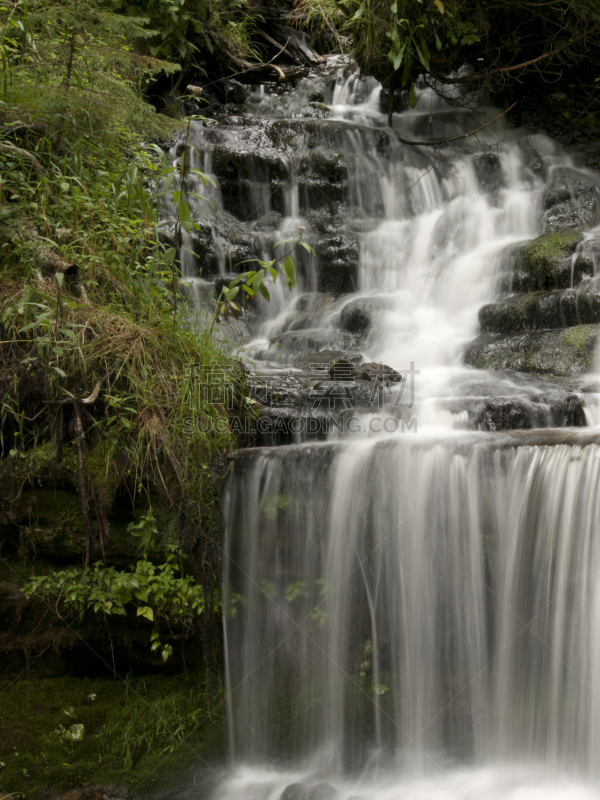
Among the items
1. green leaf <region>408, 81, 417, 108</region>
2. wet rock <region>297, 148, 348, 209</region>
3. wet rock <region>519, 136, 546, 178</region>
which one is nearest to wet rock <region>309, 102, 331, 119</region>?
green leaf <region>408, 81, 417, 108</region>

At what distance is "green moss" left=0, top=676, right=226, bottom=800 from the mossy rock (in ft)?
11.5

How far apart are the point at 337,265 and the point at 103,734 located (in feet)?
17.5

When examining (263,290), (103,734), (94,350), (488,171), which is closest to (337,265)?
(488,171)

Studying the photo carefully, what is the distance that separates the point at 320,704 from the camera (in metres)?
3.50

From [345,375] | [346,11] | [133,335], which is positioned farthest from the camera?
[346,11]

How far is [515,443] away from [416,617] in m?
1.07

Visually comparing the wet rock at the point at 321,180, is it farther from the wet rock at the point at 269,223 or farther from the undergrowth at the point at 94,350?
the undergrowth at the point at 94,350

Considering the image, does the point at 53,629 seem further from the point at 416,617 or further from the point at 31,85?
the point at 31,85

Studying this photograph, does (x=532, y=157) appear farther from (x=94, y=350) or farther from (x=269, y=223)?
(x=94, y=350)

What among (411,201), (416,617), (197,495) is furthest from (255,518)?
(411,201)

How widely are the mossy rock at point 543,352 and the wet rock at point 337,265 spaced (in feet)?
6.75

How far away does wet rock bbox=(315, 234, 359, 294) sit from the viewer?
726cm

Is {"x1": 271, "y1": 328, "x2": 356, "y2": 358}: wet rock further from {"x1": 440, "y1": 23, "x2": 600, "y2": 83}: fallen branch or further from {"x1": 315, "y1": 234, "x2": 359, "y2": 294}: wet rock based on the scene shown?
{"x1": 440, "y1": 23, "x2": 600, "y2": 83}: fallen branch

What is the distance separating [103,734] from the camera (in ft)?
11.4
